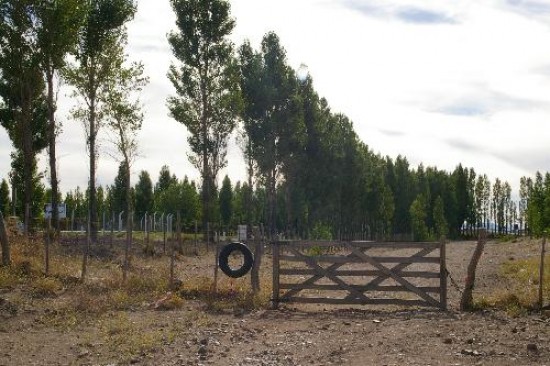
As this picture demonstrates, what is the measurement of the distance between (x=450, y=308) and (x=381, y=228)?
3030 inches

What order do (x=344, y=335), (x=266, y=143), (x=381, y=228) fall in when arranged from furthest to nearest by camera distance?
(x=381, y=228), (x=266, y=143), (x=344, y=335)

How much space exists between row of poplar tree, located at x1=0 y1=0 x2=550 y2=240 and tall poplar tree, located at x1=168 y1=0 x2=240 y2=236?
0.07 metres

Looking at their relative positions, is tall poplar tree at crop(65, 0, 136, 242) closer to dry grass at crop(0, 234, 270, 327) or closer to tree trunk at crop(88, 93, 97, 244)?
tree trunk at crop(88, 93, 97, 244)

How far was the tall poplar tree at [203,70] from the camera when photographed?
154 ft

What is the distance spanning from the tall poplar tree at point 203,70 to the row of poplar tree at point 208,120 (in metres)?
0.07

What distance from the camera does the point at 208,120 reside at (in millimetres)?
47781

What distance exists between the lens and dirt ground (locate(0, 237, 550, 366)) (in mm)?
11219

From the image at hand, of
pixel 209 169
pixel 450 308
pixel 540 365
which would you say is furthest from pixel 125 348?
pixel 209 169

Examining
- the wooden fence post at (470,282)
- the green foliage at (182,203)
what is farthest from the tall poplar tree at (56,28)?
the green foliage at (182,203)

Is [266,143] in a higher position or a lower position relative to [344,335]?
higher

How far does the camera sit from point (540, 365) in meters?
10.3

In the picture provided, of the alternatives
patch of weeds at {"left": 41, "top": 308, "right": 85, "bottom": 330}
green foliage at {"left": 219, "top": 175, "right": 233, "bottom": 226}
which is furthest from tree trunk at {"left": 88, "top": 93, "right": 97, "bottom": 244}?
green foliage at {"left": 219, "top": 175, "right": 233, "bottom": 226}

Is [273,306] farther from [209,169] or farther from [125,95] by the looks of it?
[209,169]

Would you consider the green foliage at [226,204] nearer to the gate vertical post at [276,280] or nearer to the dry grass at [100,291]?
the dry grass at [100,291]
